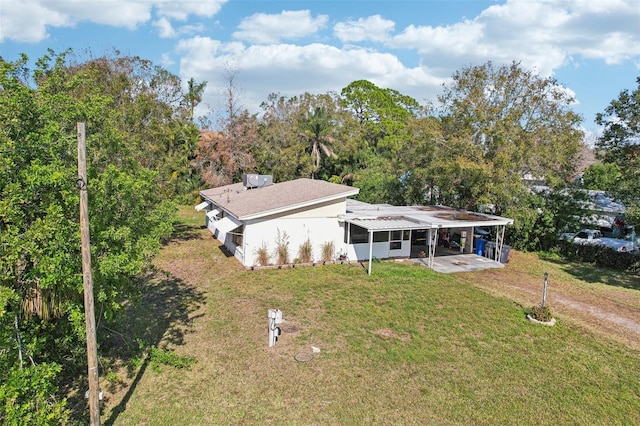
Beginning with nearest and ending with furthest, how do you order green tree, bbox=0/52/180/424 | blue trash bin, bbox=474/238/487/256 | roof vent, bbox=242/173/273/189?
Result: green tree, bbox=0/52/180/424, blue trash bin, bbox=474/238/487/256, roof vent, bbox=242/173/273/189

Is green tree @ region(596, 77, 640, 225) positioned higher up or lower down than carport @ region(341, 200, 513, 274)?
higher up

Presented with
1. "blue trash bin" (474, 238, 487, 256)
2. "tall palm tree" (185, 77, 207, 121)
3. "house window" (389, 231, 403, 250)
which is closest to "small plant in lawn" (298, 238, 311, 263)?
"house window" (389, 231, 403, 250)

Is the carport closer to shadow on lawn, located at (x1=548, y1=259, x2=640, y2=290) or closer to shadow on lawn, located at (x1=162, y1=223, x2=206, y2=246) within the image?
shadow on lawn, located at (x1=548, y1=259, x2=640, y2=290)

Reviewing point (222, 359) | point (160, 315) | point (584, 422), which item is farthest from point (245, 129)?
point (584, 422)

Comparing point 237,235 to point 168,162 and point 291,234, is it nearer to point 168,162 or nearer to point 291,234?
point 291,234

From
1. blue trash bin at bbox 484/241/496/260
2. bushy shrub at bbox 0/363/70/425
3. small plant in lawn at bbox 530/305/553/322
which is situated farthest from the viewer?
blue trash bin at bbox 484/241/496/260

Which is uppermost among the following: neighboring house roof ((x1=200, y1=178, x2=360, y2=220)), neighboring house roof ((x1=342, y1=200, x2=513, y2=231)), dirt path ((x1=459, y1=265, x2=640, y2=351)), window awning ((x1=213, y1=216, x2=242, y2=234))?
neighboring house roof ((x1=200, y1=178, x2=360, y2=220))

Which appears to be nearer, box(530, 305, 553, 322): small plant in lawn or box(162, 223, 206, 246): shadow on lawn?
box(530, 305, 553, 322): small plant in lawn

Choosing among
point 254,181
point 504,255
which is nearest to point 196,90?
point 254,181
